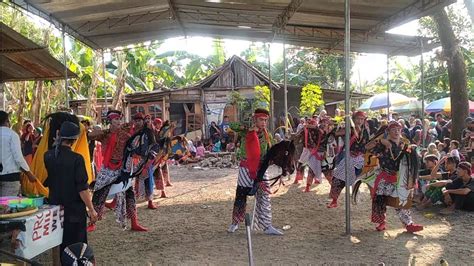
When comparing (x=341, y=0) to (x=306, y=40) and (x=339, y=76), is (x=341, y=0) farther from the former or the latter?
(x=339, y=76)

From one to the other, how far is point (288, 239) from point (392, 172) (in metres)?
1.63

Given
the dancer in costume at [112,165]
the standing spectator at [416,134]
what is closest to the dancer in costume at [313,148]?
the standing spectator at [416,134]

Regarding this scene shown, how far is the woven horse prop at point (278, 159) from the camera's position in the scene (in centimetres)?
612

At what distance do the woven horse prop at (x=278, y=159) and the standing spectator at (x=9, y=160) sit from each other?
2.68m

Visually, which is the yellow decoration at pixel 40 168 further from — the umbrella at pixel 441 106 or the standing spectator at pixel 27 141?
the umbrella at pixel 441 106

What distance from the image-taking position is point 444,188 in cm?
779

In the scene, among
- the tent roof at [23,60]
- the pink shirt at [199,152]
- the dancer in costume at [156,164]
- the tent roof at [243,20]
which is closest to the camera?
the tent roof at [23,60]

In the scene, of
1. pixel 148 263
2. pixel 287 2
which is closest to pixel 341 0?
pixel 287 2

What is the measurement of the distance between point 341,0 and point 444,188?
13.2ft

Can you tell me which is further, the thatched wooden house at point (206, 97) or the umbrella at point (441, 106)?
the thatched wooden house at point (206, 97)

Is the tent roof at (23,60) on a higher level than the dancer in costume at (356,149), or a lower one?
higher

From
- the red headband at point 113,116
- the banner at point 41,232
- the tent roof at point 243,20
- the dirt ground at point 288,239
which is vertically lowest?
the dirt ground at point 288,239

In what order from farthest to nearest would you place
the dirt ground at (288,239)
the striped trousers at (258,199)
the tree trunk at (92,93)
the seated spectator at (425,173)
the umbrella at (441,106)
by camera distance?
1. the umbrella at (441,106)
2. the tree trunk at (92,93)
3. the seated spectator at (425,173)
4. the striped trousers at (258,199)
5. the dirt ground at (288,239)

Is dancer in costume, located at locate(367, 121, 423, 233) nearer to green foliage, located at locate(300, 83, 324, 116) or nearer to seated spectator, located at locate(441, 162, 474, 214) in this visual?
seated spectator, located at locate(441, 162, 474, 214)
